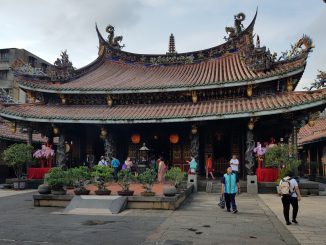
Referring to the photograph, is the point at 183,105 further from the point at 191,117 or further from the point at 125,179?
the point at 125,179

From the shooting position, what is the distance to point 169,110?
19.9 m

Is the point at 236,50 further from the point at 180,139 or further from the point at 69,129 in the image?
the point at 69,129

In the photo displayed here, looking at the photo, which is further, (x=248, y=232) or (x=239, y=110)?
(x=239, y=110)

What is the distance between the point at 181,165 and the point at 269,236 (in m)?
13.7

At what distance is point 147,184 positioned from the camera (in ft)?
42.2

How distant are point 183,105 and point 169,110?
100cm

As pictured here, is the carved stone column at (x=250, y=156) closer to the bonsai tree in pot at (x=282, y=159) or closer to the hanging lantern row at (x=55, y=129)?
the bonsai tree in pot at (x=282, y=159)

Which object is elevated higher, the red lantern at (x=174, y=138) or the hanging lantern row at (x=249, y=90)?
the hanging lantern row at (x=249, y=90)

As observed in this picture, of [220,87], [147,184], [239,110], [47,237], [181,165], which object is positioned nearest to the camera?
[47,237]

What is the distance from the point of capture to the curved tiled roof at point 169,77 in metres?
18.7

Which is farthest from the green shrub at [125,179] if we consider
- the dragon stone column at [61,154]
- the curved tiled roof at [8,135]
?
the curved tiled roof at [8,135]

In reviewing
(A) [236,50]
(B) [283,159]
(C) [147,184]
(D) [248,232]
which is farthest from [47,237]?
(A) [236,50]

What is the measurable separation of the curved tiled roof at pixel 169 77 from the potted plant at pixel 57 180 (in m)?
8.31

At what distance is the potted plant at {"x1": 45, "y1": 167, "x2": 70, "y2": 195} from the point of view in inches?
510
